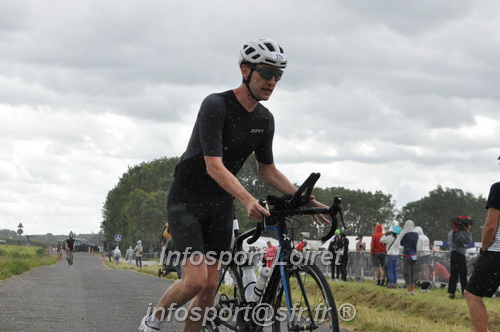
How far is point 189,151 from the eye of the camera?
5.40 meters

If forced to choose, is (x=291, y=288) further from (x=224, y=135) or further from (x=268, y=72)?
(x=268, y=72)

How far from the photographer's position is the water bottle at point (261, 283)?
17.1ft

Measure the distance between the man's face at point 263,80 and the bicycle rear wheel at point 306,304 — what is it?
3.80ft

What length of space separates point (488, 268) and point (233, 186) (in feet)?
9.20

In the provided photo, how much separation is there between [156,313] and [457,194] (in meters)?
135

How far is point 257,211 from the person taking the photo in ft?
15.0

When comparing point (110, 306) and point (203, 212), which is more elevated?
point (203, 212)

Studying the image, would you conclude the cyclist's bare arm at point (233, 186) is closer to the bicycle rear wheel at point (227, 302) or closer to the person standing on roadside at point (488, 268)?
the bicycle rear wheel at point (227, 302)

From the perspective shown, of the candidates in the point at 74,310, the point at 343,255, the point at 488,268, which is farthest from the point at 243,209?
the point at 488,268

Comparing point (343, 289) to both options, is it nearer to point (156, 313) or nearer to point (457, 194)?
point (156, 313)

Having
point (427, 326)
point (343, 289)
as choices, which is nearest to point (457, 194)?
point (343, 289)

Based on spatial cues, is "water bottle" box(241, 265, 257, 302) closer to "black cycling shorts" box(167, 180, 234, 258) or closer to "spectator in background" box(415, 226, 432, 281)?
"black cycling shorts" box(167, 180, 234, 258)

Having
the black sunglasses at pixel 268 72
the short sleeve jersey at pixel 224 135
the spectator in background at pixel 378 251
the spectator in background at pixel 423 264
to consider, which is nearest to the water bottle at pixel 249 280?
the short sleeve jersey at pixel 224 135

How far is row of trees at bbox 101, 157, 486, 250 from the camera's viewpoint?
102750mm
